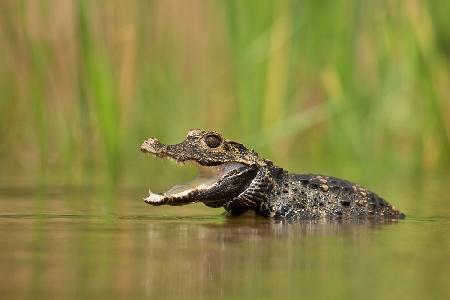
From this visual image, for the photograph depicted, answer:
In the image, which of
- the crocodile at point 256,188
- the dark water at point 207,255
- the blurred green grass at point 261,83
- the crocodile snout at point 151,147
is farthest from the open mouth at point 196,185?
the blurred green grass at point 261,83

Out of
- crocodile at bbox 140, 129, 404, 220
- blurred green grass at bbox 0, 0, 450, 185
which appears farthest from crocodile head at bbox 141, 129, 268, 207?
blurred green grass at bbox 0, 0, 450, 185

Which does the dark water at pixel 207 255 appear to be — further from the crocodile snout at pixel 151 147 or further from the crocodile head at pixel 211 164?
the crocodile snout at pixel 151 147

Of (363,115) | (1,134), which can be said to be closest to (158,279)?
(363,115)

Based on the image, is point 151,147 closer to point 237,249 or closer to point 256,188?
point 256,188

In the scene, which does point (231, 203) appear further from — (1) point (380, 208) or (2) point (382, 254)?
(2) point (382, 254)

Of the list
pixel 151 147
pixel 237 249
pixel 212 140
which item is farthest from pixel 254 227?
pixel 237 249
